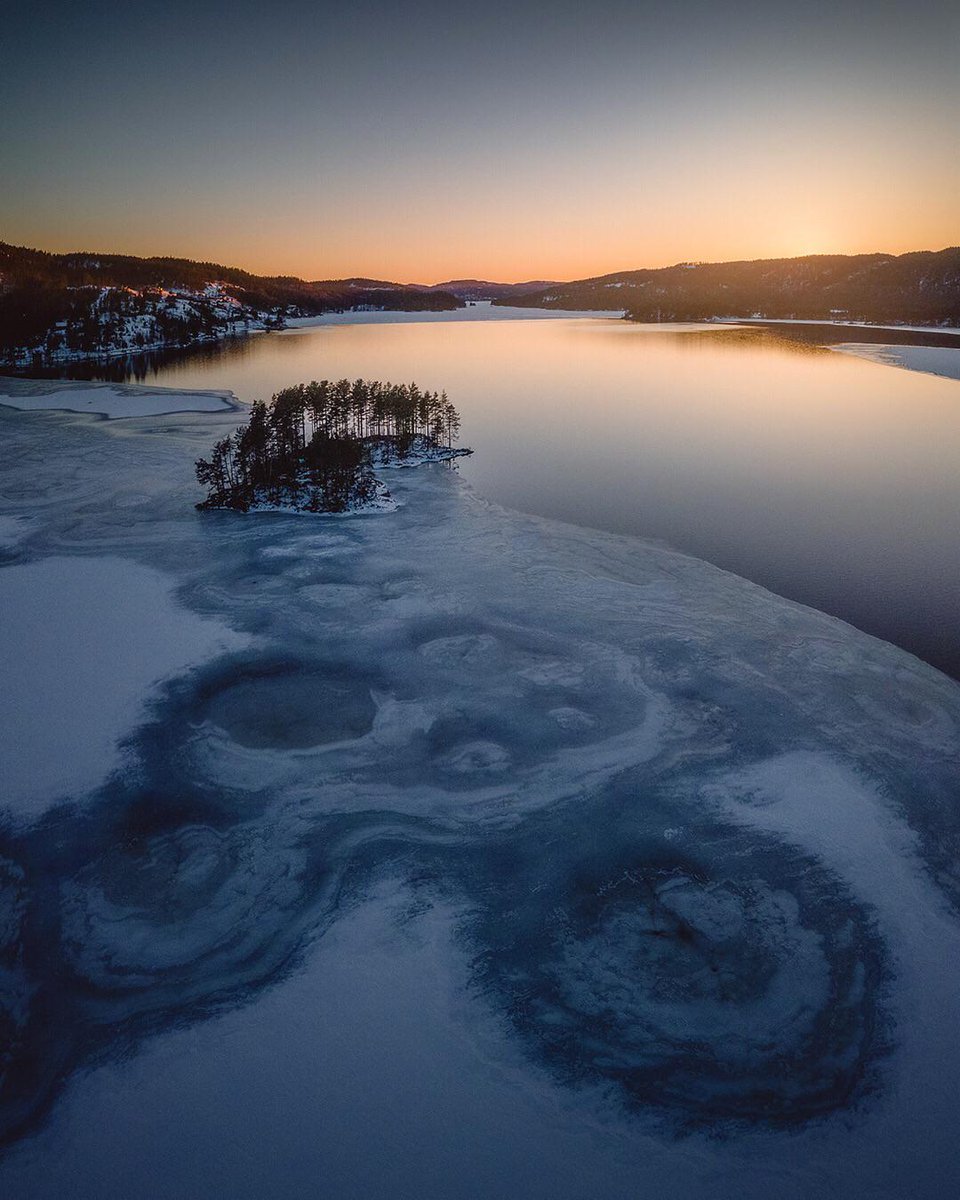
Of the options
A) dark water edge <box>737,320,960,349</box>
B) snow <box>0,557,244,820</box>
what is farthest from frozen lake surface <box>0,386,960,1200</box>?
dark water edge <box>737,320,960,349</box>

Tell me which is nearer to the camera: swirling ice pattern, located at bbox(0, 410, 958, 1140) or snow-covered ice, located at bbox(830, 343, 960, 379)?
swirling ice pattern, located at bbox(0, 410, 958, 1140)

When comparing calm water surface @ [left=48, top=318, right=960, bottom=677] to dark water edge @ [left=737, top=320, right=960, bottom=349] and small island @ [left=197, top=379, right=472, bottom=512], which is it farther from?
dark water edge @ [left=737, top=320, right=960, bottom=349]

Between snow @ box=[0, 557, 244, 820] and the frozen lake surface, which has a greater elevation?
snow @ box=[0, 557, 244, 820]

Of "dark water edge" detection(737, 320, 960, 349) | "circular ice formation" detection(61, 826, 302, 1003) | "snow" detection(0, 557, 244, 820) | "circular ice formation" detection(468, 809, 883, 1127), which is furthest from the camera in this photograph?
"dark water edge" detection(737, 320, 960, 349)

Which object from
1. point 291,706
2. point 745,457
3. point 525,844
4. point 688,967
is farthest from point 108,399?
point 688,967

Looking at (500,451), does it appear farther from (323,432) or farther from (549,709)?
(549,709)

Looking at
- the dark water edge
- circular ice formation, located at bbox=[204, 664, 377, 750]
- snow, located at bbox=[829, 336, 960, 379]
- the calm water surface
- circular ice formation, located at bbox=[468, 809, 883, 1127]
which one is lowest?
circular ice formation, located at bbox=[468, 809, 883, 1127]

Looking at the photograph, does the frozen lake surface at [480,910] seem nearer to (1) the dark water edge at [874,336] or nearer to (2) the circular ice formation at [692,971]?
(2) the circular ice formation at [692,971]

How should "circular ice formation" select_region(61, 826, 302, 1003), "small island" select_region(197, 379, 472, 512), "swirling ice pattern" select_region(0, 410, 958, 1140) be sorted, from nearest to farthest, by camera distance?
"swirling ice pattern" select_region(0, 410, 958, 1140)
"circular ice formation" select_region(61, 826, 302, 1003)
"small island" select_region(197, 379, 472, 512)
